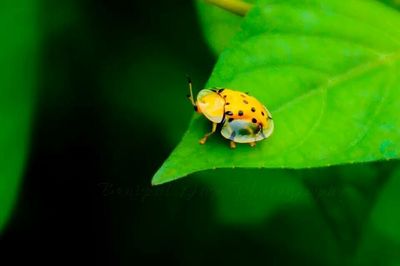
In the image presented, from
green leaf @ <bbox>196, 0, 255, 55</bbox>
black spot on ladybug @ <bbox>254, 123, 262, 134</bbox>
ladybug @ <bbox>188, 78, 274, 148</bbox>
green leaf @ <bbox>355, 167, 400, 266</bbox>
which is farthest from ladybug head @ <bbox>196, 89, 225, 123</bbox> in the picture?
green leaf @ <bbox>355, 167, 400, 266</bbox>

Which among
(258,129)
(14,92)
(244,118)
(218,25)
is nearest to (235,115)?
(244,118)

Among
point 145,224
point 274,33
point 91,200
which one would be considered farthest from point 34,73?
point 274,33

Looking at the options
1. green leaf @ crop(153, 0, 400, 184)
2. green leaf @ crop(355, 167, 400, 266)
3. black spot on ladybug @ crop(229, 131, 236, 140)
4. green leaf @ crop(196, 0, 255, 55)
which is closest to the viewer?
green leaf @ crop(153, 0, 400, 184)

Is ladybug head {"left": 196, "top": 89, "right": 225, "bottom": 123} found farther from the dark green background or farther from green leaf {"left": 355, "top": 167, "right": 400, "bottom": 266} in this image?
green leaf {"left": 355, "top": 167, "right": 400, "bottom": 266}

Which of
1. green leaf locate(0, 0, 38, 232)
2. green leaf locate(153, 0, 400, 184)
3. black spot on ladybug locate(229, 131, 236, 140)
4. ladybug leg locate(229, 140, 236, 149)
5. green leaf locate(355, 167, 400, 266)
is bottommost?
green leaf locate(355, 167, 400, 266)

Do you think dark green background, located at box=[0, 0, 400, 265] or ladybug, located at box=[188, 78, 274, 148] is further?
dark green background, located at box=[0, 0, 400, 265]

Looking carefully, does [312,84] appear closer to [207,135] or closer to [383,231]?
[207,135]
